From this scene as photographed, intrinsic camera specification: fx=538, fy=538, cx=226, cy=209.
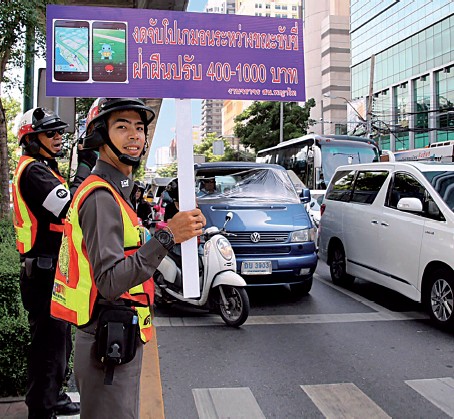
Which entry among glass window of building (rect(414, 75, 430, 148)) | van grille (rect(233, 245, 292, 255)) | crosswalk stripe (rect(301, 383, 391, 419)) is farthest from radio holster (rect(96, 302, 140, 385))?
glass window of building (rect(414, 75, 430, 148))

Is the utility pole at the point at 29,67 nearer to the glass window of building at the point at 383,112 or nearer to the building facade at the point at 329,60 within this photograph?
the glass window of building at the point at 383,112

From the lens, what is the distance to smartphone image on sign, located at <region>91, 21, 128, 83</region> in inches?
99.3

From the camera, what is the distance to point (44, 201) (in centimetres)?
301

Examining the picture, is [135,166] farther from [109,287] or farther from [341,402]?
[341,402]

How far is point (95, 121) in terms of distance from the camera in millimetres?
2230

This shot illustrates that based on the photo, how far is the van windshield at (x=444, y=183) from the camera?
5945mm

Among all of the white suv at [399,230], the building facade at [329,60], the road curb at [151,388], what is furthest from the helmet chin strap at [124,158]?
the building facade at [329,60]

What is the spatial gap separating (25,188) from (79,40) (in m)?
0.96

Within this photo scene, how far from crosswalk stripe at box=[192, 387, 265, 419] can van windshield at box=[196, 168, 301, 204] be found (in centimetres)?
353

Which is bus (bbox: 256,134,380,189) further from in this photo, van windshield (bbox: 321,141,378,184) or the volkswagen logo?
the volkswagen logo

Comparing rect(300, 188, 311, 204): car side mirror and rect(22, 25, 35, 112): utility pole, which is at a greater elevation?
rect(22, 25, 35, 112): utility pole

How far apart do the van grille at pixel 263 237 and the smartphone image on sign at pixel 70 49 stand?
4.39 m

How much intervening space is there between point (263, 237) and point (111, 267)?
16.3 feet

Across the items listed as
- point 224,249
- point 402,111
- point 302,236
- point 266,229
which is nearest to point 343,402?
point 224,249
